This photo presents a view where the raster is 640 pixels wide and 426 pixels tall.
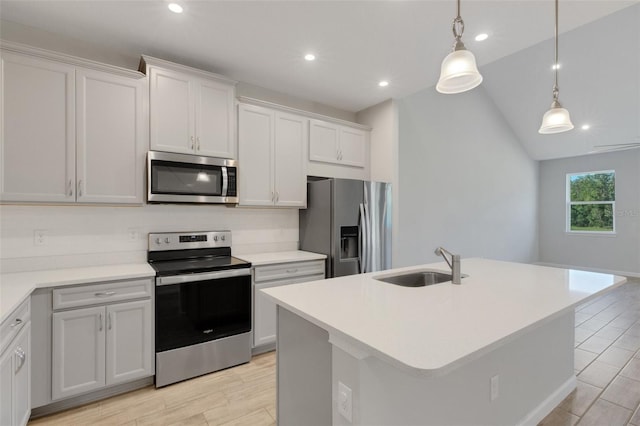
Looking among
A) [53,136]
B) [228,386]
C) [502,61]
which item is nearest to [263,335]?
[228,386]

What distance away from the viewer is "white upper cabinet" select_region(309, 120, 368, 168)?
3.47 metres

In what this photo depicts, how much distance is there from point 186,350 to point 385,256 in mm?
2162

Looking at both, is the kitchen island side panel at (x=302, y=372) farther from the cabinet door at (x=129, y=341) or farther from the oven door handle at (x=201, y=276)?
the cabinet door at (x=129, y=341)

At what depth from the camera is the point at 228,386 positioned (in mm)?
2344

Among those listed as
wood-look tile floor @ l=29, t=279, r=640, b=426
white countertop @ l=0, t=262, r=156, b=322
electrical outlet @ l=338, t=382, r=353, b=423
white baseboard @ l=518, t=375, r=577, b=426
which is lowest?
wood-look tile floor @ l=29, t=279, r=640, b=426

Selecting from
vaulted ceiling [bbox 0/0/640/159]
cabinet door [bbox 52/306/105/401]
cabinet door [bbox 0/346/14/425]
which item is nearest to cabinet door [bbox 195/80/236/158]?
vaulted ceiling [bbox 0/0/640/159]

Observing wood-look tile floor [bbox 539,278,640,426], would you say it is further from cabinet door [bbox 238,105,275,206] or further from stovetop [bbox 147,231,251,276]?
cabinet door [bbox 238,105,275,206]

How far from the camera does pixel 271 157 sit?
3.16m

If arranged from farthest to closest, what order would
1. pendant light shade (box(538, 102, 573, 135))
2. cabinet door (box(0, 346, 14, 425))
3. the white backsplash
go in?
the white backsplash → pendant light shade (box(538, 102, 573, 135)) → cabinet door (box(0, 346, 14, 425))

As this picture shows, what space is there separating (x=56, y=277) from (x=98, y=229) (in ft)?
1.87

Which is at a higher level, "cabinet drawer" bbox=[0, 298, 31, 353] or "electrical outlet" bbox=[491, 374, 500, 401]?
"cabinet drawer" bbox=[0, 298, 31, 353]

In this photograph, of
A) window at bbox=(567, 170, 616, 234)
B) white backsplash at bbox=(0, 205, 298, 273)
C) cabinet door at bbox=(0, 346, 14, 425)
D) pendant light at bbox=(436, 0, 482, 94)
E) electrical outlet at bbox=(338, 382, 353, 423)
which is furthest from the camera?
window at bbox=(567, 170, 616, 234)

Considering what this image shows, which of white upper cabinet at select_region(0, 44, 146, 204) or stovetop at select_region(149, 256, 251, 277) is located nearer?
white upper cabinet at select_region(0, 44, 146, 204)

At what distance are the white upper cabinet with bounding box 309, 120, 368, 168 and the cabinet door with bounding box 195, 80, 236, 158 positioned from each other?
93 centimetres
